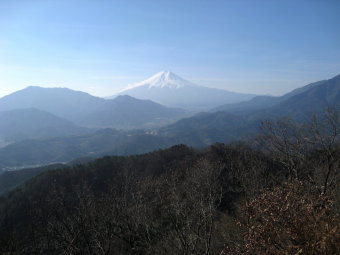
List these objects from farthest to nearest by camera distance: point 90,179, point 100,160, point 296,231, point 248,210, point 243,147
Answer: point 100,160
point 90,179
point 243,147
point 248,210
point 296,231

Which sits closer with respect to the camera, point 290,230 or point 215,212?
point 290,230

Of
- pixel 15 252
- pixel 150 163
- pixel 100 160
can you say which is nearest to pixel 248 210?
pixel 15 252

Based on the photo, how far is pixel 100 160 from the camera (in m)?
81.5

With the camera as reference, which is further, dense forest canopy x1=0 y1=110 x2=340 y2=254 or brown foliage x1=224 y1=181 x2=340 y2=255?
dense forest canopy x1=0 y1=110 x2=340 y2=254

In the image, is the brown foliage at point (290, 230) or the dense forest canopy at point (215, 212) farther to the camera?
the dense forest canopy at point (215, 212)

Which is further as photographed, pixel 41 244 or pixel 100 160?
pixel 100 160

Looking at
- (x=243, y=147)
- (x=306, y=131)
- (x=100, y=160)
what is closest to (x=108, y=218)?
(x=306, y=131)

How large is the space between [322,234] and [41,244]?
15.9m

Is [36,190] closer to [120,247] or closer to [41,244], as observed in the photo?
[120,247]

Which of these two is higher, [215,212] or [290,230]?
[290,230]

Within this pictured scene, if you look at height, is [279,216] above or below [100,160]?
above

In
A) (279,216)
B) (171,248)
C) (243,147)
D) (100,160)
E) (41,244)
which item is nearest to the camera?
(279,216)

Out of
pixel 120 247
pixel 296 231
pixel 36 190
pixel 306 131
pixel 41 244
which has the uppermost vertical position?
pixel 306 131

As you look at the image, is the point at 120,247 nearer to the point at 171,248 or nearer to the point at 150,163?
the point at 171,248
